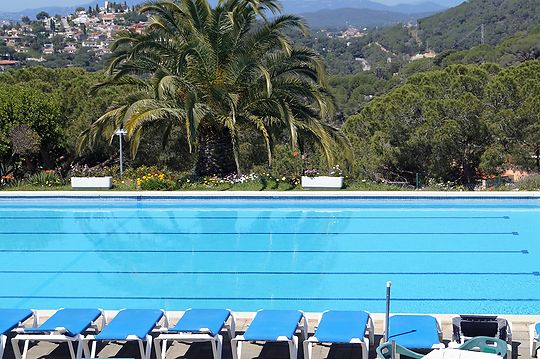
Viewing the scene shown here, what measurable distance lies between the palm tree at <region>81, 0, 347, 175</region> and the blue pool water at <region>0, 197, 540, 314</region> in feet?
5.01

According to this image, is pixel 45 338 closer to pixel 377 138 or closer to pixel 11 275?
pixel 11 275

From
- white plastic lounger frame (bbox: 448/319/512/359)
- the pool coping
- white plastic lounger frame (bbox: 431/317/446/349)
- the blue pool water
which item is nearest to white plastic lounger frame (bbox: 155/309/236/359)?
white plastic lounger frame (bbox: 431/317/446/349)

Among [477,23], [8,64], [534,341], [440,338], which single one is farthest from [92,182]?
[477,23]

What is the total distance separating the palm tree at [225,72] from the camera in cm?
1426

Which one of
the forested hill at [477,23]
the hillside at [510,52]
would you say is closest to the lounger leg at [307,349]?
the hillside at [510,52]

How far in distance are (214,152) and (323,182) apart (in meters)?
2.45

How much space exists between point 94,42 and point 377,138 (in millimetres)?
172612

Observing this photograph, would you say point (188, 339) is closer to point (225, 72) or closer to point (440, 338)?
point (440, 338)

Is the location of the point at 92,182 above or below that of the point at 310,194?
above

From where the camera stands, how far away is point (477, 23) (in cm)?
16750

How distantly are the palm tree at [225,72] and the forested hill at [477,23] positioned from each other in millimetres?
122037

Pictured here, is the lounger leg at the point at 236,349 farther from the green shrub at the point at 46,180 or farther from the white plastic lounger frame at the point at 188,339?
the green shrub at the point at 46,180

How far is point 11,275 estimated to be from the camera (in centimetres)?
1004

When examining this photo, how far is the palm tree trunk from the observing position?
1529cm
